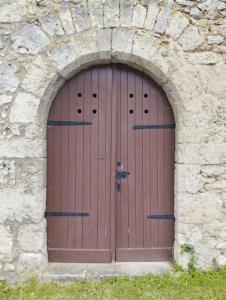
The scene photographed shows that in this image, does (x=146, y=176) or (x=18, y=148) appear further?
(x=146, y=176)

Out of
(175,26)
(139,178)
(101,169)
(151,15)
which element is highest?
(151,15)

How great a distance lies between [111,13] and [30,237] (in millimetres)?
2384

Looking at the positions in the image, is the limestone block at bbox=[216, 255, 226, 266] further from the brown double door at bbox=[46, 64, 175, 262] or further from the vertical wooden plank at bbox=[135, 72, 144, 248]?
the vertical wooden plank at bbox=[135, 72, 144, 248]

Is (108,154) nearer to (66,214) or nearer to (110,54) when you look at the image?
(66,214)

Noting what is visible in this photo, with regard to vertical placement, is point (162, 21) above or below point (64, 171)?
above

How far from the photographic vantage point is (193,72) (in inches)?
120

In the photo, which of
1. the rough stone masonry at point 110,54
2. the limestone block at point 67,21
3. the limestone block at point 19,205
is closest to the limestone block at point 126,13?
the rough stone masonry at point 110,54

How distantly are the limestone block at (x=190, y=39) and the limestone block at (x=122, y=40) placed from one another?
513 millimetres

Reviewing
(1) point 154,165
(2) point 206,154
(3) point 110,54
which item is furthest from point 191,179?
(3) point 110,54

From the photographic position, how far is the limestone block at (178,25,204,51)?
306 centimetres

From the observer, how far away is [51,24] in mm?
3023

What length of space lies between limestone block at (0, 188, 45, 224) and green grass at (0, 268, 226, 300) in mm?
616

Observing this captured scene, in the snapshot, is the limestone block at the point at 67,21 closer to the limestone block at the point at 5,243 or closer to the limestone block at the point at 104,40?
the limestone block at the point at 104,40

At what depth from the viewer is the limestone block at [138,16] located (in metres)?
3.04
